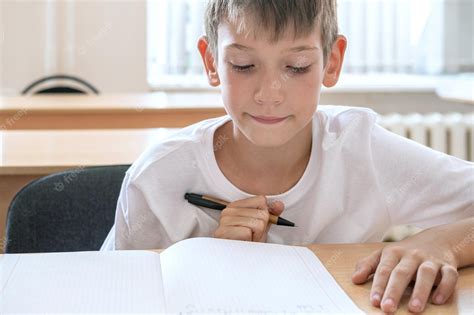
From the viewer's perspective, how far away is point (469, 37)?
4.22m

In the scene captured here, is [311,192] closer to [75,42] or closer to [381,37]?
[381,37]

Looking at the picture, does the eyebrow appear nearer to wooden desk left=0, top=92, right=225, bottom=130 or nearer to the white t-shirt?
the white t-shirt

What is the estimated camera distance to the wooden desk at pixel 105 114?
2.93m

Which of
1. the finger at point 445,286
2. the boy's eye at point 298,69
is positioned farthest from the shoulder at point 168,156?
the finger at point 445,286

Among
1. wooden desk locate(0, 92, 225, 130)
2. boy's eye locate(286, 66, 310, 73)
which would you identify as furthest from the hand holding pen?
wooden desk locate(0, 92, 225, 130)

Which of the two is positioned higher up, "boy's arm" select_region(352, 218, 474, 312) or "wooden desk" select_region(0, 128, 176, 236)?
"wooden desk" select_region(0, 128, 176, 236)

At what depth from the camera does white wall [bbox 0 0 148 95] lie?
167 inches

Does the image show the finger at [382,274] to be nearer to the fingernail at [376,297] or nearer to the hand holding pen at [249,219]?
the fingernail at [376,297]

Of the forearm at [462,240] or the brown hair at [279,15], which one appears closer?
the forearm at [462,240]

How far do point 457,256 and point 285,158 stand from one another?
0.41 meters

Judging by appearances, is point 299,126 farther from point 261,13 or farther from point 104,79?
point 104,79

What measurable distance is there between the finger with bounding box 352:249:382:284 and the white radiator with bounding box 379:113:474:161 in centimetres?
307

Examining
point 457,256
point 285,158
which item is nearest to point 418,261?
point 457,256

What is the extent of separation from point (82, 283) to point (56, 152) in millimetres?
1169
